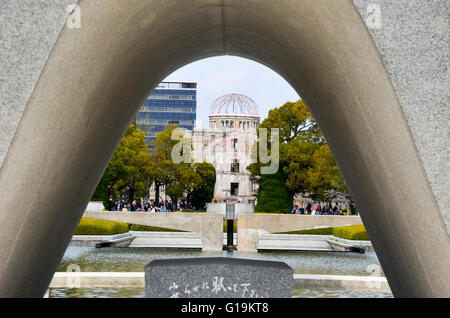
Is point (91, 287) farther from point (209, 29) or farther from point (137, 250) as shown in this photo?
point (137, 250)

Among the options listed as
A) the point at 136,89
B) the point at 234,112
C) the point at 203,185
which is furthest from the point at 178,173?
the point at 136,89

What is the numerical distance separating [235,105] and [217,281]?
200 ft

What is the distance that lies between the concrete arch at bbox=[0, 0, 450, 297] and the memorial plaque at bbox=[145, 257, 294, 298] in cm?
105

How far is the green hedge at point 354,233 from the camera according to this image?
23.7 metres

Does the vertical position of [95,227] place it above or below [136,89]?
below

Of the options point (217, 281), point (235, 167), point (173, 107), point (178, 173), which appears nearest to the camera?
point (217, 281)

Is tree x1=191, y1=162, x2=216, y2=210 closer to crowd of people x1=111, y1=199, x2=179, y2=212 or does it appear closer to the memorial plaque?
crowd of people x1=111, y1=199, x2=179, y2=212

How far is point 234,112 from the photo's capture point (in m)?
66.6

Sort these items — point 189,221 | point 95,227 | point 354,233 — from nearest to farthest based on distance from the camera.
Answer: point 189,221 → point 95,227 → point 354,233

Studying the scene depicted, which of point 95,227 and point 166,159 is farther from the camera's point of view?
point 166,159

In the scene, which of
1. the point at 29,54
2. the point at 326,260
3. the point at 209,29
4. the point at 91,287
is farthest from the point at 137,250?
the point at 29,54

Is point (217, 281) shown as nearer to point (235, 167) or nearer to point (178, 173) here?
point (178, 173)

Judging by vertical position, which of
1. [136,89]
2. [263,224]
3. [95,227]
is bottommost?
[95,227]

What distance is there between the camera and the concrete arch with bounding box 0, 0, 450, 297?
144 inches
